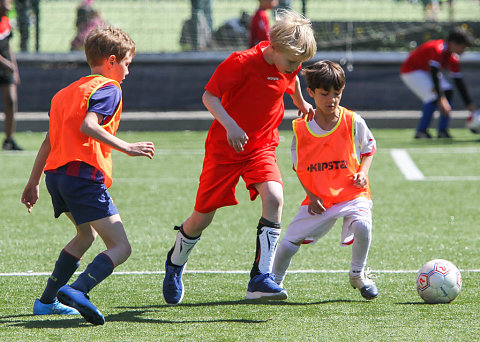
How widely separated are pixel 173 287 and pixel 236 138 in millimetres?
970

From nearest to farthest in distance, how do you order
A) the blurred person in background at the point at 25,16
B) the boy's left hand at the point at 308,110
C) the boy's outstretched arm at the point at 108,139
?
the boy's outstretched arm at the point at 108,139 < the boy's left hand at the point at 308,110 < the blurred person in background at the point at 25,16

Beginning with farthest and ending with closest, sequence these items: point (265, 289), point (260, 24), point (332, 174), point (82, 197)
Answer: point (260, 24) → point (332, 174) → point (265, 289) → point (82, 197)

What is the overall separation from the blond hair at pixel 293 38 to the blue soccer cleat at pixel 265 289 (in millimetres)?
1209

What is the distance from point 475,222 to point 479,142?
5530 mm

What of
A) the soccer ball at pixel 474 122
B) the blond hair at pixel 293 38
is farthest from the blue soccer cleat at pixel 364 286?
the soccer ball at pixel 474 122

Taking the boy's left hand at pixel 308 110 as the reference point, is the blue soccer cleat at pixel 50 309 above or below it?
below

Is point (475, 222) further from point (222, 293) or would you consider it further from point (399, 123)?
point (399, 123)

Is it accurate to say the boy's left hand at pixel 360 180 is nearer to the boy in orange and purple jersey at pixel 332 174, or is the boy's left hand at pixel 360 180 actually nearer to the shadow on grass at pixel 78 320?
the boy in orange and purple jersey at pixel 332 174

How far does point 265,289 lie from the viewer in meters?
4.44

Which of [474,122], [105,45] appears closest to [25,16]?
[474,122]

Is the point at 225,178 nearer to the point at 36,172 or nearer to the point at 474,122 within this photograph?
the point at 36,172

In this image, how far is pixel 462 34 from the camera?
1195cm

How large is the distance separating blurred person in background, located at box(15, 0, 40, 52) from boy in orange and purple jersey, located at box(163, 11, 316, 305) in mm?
11292

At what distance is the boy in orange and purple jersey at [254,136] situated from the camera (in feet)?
14.8
